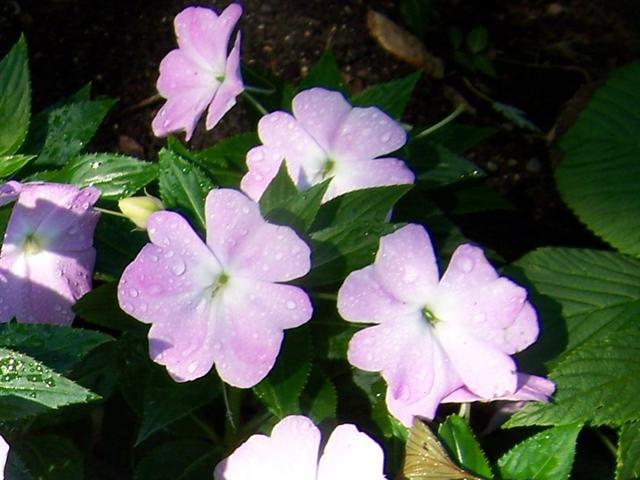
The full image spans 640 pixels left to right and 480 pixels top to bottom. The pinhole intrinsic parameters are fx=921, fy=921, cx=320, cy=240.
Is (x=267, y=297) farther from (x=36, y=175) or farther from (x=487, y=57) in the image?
(x=487, y=57)

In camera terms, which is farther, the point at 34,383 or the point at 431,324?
the point at 431,324

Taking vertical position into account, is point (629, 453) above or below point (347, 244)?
below

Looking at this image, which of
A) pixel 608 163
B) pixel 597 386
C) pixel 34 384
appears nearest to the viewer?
pixel 34 384

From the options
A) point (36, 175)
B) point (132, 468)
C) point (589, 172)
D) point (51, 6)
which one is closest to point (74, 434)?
point (132, 468)

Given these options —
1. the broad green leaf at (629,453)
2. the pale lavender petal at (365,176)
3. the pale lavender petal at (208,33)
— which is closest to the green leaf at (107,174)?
the pale lavender petal at (208,33)

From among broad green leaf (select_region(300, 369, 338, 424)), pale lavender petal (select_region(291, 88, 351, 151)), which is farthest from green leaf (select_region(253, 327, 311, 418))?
pale lavender petal (select_region(291, 88, 351, 151))

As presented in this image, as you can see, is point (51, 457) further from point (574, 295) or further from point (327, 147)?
point (574, 295)

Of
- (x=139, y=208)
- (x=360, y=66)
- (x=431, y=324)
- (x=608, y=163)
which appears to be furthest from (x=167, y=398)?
(x=360, y=66)
